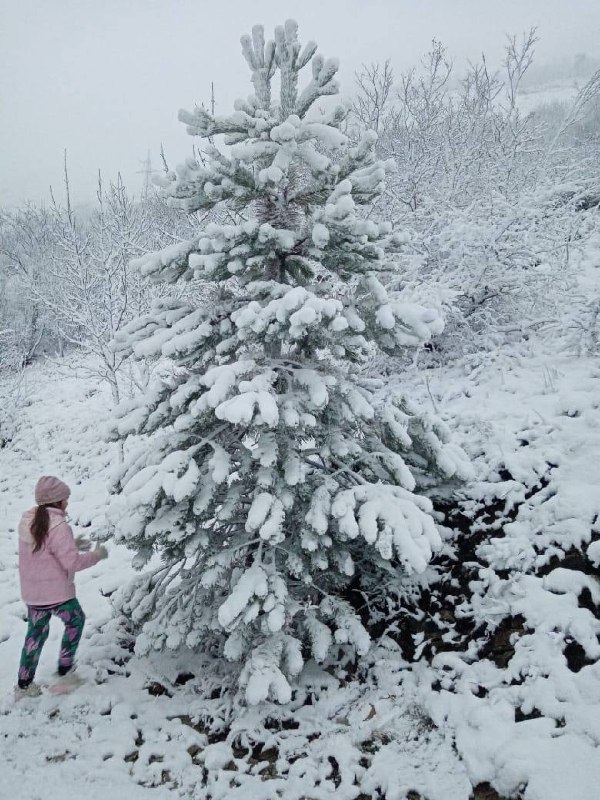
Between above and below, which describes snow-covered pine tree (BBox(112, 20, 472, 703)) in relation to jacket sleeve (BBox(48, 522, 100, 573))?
above

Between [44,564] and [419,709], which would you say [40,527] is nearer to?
[44,564]

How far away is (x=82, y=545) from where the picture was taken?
4441 mm

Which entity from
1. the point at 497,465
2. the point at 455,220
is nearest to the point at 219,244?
the point at 497,465

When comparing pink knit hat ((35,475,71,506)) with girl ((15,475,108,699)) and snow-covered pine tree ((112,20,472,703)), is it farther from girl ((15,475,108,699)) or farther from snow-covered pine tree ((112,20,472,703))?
snow-covered pine tree ((112,20,472,703))

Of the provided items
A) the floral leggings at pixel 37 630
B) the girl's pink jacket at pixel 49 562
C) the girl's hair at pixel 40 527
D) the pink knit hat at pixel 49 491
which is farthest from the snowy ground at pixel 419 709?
the pink knit hat at pixel 49 491

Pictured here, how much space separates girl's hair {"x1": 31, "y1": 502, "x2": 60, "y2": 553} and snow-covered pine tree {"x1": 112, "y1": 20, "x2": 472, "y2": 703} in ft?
2.74

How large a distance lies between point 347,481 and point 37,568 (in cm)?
287

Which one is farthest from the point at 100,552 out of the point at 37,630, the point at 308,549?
the point at 308,549

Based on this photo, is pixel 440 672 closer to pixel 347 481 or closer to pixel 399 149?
pixel 347 481

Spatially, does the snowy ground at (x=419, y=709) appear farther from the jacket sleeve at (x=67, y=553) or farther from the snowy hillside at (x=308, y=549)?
the jacket sleeve at (x=67, y=553)

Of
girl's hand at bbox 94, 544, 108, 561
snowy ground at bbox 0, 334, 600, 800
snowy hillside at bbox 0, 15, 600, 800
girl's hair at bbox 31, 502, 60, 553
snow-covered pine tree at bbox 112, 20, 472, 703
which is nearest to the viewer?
snowy ground at bbox 0, 334, 600, 800

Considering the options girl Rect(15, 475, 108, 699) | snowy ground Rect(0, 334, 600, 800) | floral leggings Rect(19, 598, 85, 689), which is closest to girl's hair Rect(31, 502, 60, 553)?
girl Rect(15, 475, 108, 699)

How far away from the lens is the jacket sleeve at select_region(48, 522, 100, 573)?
401 cm

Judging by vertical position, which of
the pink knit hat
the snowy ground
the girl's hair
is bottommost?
the snowy ground
